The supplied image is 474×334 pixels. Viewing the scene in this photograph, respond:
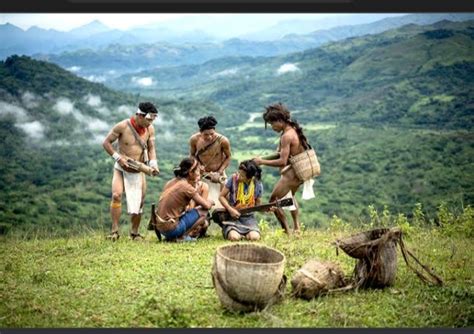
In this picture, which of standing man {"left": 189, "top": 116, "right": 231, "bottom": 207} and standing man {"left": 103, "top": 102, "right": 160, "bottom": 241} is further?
standing man {"left": 189, "top": 116, "right": 231, "bottom": 207}

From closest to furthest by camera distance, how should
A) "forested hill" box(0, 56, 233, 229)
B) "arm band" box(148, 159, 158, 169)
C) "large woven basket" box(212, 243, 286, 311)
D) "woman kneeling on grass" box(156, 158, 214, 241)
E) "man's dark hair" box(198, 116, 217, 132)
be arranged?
"large woven basket" box(212, 243, 286, 311) < "woman kneeling on grass" box(156, 158, 214, 241) < "man's dark hair" box(198, 116, 217, 132) < "arm band" box(148, 159, 158, 169) < "forested hill" box(0, 56, 233, 229)

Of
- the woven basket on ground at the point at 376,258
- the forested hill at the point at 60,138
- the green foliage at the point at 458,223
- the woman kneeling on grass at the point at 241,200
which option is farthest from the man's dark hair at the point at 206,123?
the forested hill at the point at 60,138

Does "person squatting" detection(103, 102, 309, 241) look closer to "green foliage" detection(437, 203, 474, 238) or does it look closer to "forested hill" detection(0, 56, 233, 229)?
"green foliage" detection(437, 203, 474, 238)

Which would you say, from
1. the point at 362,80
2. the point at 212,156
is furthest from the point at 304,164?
the point at 362,80

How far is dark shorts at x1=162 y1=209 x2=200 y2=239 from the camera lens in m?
7.28

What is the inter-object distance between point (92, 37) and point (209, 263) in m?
114

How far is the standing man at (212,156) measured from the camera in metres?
7.98

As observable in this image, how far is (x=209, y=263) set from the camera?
6188 millimetres

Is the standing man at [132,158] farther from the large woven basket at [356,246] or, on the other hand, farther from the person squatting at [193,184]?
the large woven basket at [356,246]

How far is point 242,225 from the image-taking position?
24.6ft

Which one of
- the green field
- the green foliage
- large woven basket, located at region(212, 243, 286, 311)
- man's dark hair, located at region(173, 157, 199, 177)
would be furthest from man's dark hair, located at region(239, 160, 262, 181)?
the green foliage

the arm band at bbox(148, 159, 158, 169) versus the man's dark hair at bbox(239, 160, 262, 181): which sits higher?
the man's dark hair at bbox(239, 160, 262, 181)

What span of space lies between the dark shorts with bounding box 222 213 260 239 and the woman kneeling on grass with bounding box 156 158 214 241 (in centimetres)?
35

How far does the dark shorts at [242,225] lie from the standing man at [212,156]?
43 cm
